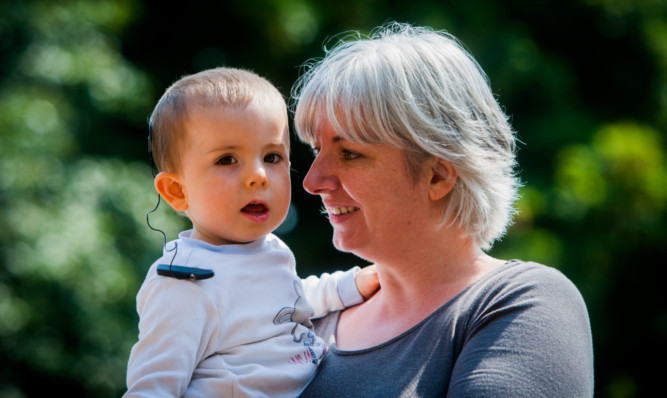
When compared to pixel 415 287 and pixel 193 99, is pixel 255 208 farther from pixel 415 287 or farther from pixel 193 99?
pixel 415 287

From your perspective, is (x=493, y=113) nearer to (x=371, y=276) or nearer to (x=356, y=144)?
(x=356, y=144)

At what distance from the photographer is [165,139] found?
1.95m

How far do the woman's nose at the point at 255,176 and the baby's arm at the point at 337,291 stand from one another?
Result: 490 mm

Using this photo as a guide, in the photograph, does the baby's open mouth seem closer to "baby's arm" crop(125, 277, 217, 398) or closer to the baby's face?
the baby's face

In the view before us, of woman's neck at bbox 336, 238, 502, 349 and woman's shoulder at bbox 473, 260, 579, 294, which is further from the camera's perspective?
A: woman's neck at bbox 336, 238, 502, 349

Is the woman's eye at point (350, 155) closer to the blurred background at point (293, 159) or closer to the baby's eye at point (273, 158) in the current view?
the baby's eye at point (273, 158)

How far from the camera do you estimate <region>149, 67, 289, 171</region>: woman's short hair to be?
1881 millimetres

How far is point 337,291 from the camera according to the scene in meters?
2.28

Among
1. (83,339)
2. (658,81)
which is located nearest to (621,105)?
(658,81)

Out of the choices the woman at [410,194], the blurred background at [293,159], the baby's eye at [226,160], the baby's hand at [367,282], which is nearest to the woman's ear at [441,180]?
the woman at [410,194]

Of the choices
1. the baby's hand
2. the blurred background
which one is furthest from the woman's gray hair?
the blurred background

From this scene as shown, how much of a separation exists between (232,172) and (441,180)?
56 cm

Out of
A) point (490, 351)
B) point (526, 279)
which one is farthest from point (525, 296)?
point (490, 351)

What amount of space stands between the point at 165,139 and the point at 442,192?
71cm
